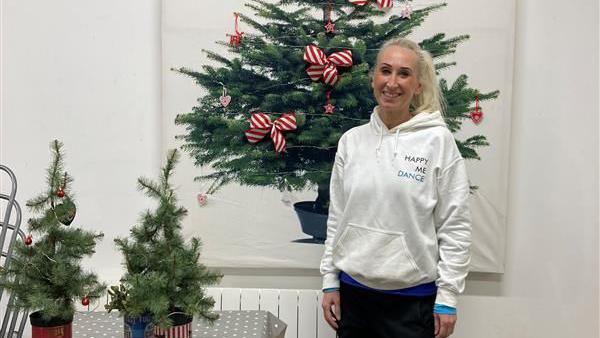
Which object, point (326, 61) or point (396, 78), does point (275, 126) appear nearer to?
point (326, 61)

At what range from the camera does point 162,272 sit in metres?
1.16

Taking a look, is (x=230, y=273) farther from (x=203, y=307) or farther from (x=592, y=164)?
(x=592, y=164)

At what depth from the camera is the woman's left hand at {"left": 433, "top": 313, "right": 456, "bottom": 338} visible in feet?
4.75

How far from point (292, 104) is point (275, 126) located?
0.11 metres

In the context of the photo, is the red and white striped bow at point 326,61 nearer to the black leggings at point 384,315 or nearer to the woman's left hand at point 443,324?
the black leggings at point 384,315

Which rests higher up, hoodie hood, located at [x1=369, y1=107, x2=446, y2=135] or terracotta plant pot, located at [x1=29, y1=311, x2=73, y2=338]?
hoodie hood, located at [x1=369, y1=107, x2=446, y2=135]

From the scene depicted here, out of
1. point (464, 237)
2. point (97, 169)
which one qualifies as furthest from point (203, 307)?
point (97, 169)

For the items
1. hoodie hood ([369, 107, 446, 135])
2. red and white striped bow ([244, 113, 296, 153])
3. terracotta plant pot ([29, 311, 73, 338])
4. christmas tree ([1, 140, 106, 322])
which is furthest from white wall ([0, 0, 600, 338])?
terracotta plant pot ([29, 311, 73, 338])

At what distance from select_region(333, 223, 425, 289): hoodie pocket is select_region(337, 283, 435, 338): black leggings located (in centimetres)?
5

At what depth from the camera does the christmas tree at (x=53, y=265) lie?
3.67ft

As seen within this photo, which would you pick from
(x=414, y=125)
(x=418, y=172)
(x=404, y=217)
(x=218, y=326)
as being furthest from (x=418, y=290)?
(x=218, y=326)

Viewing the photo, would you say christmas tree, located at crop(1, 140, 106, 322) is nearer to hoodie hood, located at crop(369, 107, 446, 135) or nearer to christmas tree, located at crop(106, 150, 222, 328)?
christmas tree, located at crop(106, 150, 222, 328)

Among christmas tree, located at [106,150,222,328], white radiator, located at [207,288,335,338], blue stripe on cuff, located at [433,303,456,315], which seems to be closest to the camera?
christmas tree, located at [106,150,222,328]

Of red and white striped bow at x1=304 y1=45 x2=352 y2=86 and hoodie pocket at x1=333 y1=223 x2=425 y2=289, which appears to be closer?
hoodie pocket at x1=333 y1=223 x2=425 y2=289
